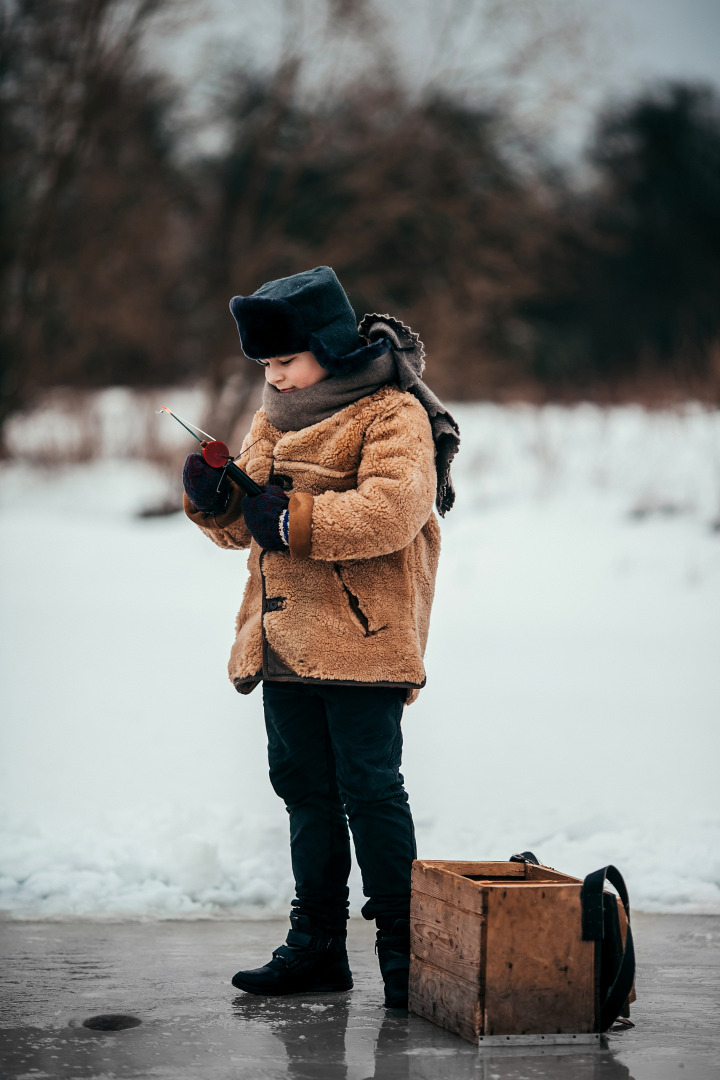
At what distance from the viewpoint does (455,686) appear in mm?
5879

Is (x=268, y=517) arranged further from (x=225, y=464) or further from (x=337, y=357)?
(x=337, y=357)

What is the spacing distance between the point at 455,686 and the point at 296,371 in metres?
3.41

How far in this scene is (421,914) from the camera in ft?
8.41

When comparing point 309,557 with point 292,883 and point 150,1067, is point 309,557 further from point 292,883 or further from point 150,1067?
point 292,883

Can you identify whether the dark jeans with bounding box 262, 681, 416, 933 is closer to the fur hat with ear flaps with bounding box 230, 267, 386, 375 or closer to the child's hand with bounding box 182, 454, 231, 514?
the child's hand with bounding box 182, 454, 231, 514

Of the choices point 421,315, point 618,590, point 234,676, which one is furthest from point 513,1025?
point 421,315

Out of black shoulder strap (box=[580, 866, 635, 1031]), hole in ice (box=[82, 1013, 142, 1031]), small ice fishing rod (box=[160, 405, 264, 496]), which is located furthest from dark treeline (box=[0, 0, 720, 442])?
hole in ice (box=[82, 1013, 142, 1031])

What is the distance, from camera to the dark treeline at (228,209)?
11219 millimetres

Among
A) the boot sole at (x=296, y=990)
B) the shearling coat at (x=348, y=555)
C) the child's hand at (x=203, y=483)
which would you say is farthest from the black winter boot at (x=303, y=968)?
the child's hand at (x=203, y=483)

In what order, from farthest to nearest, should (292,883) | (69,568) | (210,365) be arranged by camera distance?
(210,365) → (69,568) → (292,883)

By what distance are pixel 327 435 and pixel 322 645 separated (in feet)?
1.55

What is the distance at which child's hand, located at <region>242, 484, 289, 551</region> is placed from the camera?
257 cm

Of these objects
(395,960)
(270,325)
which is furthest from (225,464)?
(395,960)

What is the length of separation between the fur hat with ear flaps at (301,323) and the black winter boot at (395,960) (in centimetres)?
126
